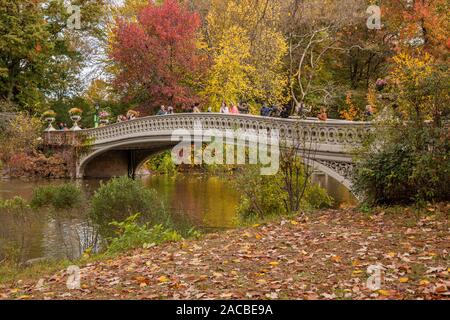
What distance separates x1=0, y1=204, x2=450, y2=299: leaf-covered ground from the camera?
5.98 meters

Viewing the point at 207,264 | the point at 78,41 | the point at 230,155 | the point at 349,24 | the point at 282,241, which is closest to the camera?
the point at 207,264

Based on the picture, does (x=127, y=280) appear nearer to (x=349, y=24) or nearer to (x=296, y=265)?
(x=296, y=265)

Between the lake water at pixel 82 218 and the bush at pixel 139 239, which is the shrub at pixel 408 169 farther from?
the lake water at pixel 82 218

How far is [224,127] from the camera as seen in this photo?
66.4 feet

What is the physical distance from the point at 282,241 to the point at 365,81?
25717 millimetres

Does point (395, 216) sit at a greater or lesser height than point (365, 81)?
lesser

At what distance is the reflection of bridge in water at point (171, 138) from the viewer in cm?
1445

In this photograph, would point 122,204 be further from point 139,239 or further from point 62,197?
point 62,197

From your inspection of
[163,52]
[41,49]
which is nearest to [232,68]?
[163,52]

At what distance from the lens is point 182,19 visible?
29.2m

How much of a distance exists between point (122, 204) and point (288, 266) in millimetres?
5797

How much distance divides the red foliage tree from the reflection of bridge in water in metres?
3.20

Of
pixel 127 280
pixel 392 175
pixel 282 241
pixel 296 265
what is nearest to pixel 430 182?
pixel 392 175

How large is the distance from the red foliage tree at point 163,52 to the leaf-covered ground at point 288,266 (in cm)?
2050
